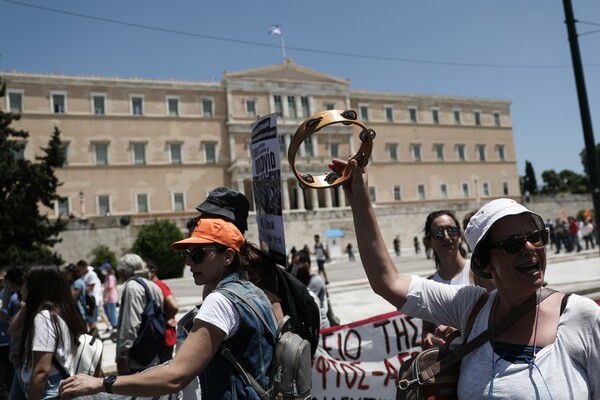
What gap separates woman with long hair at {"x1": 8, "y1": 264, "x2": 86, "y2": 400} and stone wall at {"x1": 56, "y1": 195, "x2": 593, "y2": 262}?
26.4 m

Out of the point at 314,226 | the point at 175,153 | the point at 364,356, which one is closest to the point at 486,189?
the point at 314,226

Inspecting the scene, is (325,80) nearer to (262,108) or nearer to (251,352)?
(262,108)

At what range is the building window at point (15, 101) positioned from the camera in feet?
130

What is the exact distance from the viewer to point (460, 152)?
5638 centimetres

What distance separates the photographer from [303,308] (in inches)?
103

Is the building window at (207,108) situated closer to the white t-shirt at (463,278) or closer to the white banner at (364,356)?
the white banner at (364,356)

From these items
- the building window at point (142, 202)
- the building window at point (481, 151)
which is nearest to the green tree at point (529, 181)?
the building window at point (481, 151)

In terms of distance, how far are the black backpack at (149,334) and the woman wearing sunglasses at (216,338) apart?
7.53 feet

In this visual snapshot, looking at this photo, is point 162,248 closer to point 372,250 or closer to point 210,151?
point 210,151

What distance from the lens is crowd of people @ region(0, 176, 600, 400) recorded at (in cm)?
158

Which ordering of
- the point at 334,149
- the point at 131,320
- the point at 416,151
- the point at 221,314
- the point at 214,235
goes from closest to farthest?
the point at 221,314, the point at 214,235, the point at 131,320, the point at 334,149, the point at 416,151

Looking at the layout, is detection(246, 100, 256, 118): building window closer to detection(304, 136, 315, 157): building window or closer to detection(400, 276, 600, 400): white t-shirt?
detection(304, 136, 315, 157): building window

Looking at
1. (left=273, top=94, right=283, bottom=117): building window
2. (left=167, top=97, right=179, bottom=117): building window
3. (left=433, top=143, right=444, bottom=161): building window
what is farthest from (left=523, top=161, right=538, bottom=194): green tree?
(left=167, top=97, right=179, bottom=117): building window

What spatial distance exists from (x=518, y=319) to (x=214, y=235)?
1320 mm
